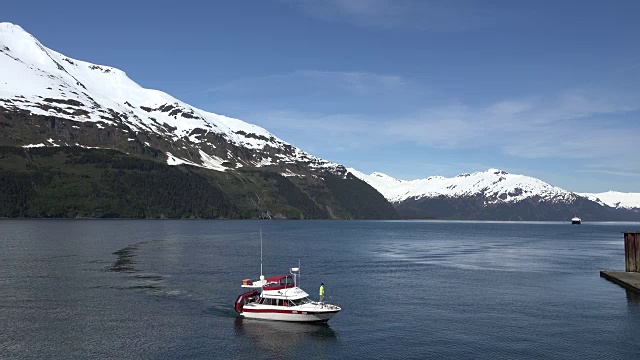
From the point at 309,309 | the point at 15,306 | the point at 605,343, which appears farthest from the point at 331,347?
the point at 15,306

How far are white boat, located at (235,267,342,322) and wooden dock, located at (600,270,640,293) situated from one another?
6245cm

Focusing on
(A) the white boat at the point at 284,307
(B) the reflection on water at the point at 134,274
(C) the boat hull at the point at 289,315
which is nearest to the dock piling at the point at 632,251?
(A) the white boat at the point at 284,307

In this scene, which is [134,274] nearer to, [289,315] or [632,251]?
[289,315]

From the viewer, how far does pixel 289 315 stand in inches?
3226

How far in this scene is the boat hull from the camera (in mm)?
80438

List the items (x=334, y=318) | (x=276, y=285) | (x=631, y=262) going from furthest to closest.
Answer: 1. (x=631, y=262)
2. (x=276, y=285)
3. (x=334, y=318)

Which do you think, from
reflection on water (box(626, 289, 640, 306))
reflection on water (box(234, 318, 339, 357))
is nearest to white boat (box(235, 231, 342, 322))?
reflection on water (box(234, 318, 339, 357))

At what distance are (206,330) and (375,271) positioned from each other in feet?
232

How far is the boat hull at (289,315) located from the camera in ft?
264

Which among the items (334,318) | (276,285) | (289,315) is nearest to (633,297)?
(334,318)

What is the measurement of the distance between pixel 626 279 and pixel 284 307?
245 feet

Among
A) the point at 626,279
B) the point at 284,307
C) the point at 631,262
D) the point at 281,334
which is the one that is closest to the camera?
the point at 281,334

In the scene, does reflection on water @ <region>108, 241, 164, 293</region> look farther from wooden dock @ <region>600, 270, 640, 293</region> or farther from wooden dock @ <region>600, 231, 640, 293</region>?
wooden dock @ <region>600, 231, 640, 293</region>

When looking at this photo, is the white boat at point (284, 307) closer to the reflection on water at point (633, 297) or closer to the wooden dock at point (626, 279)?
the reflection on water at point (633, 297)
